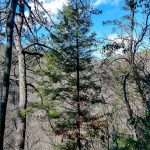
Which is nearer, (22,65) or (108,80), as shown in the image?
(22,65)

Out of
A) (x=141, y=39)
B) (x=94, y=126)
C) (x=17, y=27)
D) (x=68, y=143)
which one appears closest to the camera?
(x=17, y=27)

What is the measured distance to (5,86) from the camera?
1020 cm

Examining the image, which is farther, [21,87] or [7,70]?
[21,87]

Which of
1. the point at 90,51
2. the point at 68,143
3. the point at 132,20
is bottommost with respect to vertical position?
the point at 68,143

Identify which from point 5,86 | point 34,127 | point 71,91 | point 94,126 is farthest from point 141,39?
point 34,127

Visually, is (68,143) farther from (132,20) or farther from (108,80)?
(108,80)

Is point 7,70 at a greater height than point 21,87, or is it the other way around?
point 21,87

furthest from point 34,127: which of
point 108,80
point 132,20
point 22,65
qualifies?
point 22,65

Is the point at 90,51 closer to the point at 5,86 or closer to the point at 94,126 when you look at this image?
the point at 94,126

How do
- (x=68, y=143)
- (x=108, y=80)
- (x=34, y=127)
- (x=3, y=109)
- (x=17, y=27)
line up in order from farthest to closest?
(x=34, y=127) → (x=108, y=80) → (x=68, y=143) → (x=17, y=27) → (x=3, y=109)

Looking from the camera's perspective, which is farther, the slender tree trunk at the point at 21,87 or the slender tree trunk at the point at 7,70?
the slender tree trunk at the point at 21,87

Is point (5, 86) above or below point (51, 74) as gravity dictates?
below

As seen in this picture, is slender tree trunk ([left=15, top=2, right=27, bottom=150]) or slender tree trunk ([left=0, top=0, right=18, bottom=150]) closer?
slender tree trunk ([left=0, top=0, right=18, bottom=150])

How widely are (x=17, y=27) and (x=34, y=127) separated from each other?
5165 cm
